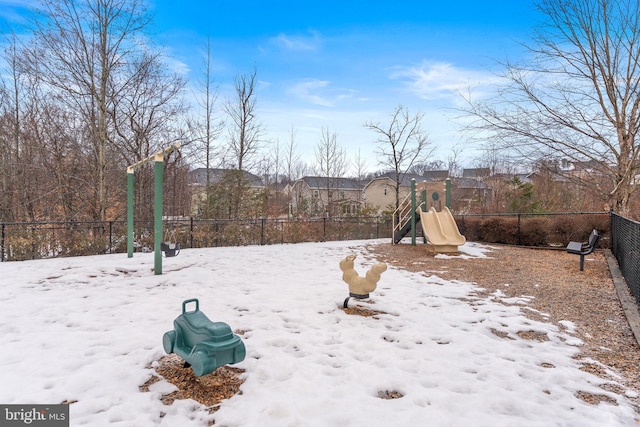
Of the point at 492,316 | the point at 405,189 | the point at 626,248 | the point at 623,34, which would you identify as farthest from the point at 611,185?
the point at 405,189

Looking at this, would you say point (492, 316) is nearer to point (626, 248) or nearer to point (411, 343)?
point (411, 343)

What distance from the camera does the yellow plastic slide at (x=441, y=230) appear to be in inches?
375

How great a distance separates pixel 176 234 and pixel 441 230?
8.18 meters

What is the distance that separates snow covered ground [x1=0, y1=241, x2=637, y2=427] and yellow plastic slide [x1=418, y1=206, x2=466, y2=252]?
4116 millimetres

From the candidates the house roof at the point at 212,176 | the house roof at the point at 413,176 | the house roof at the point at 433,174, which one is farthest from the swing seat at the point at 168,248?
the house roof at the point at 433,174

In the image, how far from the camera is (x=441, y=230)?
10.0 m

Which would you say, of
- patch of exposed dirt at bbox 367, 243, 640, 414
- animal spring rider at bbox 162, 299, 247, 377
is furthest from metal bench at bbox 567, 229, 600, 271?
animal spring rider at bbox 162, 299, 247, 377

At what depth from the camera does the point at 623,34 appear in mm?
8477

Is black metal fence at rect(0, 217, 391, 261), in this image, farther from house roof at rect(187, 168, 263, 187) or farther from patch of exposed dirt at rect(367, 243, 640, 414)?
patch of exposed dirt at rect(367, 243, 640, 414)

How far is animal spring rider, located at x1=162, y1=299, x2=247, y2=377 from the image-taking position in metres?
2.30

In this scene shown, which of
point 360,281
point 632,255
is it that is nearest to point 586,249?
point 632,255

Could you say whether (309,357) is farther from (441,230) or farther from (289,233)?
(289,233)

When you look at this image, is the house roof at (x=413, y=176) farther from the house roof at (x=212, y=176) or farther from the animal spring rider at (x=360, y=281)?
the animal spring rider at (x=360, y=281)

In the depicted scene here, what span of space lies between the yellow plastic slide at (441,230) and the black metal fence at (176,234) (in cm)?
365
